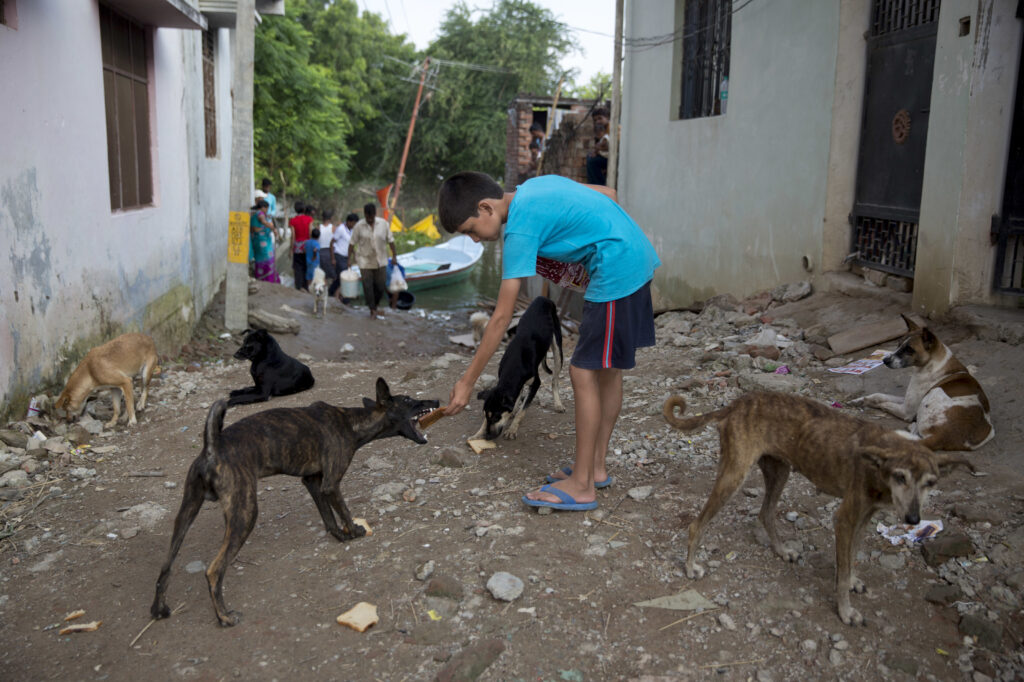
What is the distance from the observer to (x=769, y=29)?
8570mm

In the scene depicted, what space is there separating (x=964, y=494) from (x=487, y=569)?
253cm

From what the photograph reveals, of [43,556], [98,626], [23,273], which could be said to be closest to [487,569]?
[98,626]

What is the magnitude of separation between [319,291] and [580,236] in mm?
9074

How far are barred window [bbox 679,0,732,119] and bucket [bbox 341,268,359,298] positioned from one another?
635 centimetres

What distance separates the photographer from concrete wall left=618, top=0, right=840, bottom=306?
7.93m

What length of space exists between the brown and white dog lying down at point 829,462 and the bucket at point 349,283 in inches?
430

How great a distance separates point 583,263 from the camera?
388 cm

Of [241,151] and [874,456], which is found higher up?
[241,151]

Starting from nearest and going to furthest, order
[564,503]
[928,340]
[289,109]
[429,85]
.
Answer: [564,503], [928,340], [289,109], [429,85]

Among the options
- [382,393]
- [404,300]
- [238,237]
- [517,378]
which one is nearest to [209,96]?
[238,237]

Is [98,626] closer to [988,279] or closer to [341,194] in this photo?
[988,279]

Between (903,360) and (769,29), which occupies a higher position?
(769,29)

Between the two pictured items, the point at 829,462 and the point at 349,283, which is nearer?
the point at 829,462

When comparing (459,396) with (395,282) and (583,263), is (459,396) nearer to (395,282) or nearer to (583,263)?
(583,263)
